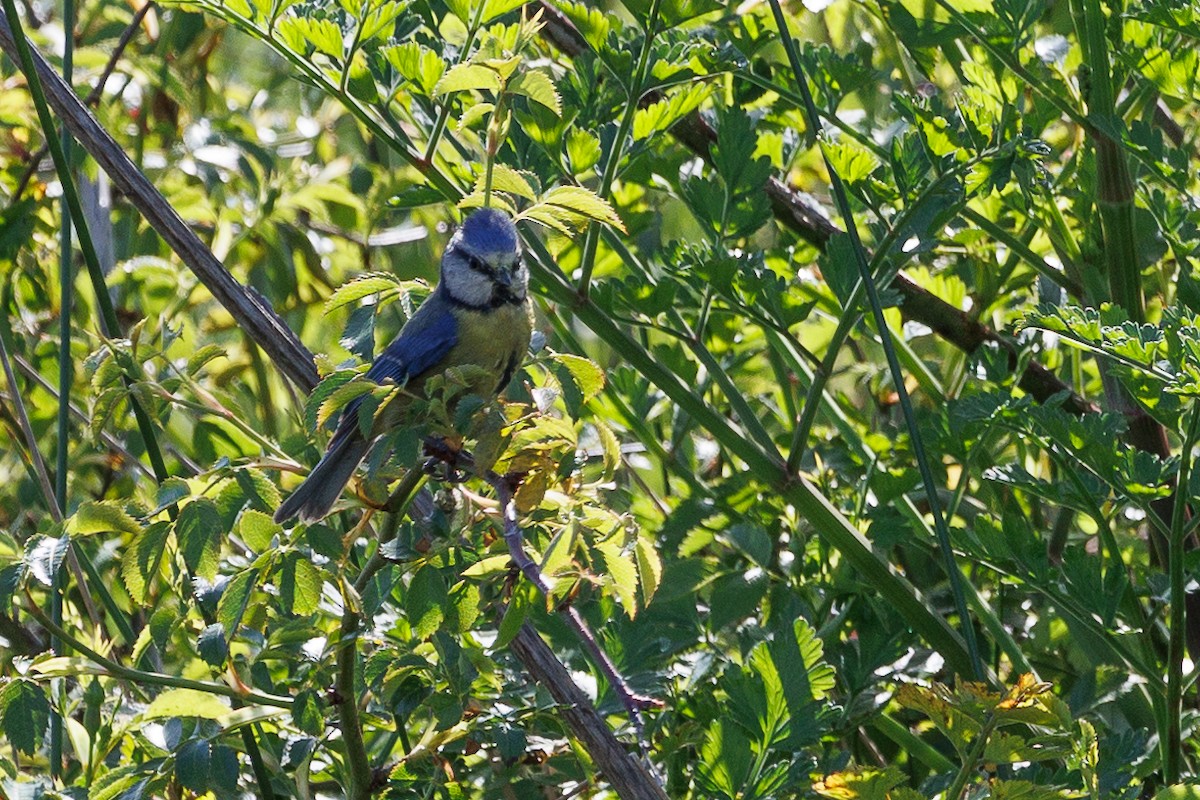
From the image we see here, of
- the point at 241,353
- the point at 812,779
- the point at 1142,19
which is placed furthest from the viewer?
the point at 241,353

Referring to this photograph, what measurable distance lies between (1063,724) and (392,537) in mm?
650

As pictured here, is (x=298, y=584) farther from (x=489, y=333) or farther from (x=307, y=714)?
(x=489, y=333)

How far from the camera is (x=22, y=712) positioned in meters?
1.36

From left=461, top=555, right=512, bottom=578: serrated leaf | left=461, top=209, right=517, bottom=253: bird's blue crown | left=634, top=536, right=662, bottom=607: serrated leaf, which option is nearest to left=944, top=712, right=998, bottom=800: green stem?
left=634, top=536, right=662, bottom=607: serrated leaf

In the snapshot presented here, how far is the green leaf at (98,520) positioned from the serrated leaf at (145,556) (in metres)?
0.02

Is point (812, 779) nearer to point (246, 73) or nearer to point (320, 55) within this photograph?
point (320, 55)

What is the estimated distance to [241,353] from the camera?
9.52ft

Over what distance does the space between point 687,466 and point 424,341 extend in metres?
0.53

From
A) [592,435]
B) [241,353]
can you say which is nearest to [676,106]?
[592,435]

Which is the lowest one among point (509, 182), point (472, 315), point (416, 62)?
point (472, 315)

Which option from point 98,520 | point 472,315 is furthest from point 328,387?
point 472,315

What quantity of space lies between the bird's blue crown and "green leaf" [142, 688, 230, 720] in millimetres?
692

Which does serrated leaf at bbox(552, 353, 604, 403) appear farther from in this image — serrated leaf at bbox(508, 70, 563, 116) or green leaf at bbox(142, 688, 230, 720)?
green leaf at bbox(142, 688, 230, 720)

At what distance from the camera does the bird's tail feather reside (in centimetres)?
142
